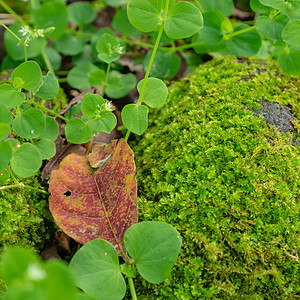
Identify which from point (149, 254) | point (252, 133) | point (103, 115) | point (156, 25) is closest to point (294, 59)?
point (252, 133)

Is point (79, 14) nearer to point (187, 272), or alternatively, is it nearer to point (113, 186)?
point (113, 186)

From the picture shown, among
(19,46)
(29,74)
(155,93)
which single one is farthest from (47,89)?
(19,46)

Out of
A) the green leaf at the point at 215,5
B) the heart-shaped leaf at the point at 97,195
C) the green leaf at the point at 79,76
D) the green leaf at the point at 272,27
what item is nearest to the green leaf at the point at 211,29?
the green leaf at the point at 215,5

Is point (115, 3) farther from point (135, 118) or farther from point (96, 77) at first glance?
point (135, 118)

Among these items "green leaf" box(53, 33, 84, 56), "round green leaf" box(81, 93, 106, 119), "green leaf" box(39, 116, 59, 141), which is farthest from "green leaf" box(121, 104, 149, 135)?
"green leaf" box(53, 33, 84, 56)

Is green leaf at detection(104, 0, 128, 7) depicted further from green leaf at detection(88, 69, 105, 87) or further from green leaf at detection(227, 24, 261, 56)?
green leaf at detection(227, 24, 261, 56)

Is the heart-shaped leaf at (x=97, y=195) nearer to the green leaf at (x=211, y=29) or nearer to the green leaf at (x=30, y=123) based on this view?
the green leaf at (x=30, y=123)

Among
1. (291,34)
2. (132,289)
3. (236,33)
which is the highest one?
(291,34)
